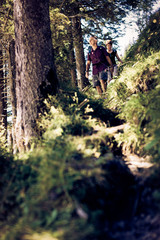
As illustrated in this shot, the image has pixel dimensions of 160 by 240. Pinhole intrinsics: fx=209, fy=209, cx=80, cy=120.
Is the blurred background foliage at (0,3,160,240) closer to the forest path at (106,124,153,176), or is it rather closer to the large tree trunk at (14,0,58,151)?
the forest path at (106,124,153,176)

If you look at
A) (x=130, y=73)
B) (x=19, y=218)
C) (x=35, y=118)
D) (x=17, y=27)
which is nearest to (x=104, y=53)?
(x=130, y=73)

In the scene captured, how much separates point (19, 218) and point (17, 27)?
4.50m

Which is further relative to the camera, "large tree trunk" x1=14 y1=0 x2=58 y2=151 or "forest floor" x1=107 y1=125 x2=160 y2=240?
"large tree trunk" x1=14 y1=0 x2=58 y2=151

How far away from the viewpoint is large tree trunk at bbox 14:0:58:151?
490cm

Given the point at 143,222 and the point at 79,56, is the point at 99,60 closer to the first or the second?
the point at 79,56

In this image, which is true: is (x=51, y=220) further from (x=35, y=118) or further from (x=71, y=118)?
(x=35, y=118)

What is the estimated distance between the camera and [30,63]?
4.96m

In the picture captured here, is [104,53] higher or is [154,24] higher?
[154,24]

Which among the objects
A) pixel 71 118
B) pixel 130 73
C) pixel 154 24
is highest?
pixel 154 24

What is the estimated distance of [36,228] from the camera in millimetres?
2021

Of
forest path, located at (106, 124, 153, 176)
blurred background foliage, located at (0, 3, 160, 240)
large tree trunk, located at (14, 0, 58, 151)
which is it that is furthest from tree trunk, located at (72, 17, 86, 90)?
blurred background foliage, located at (0, 3, 160, 240)

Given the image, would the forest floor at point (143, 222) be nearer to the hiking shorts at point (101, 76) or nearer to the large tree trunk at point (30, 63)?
the large tree trunk at point (30, 63)

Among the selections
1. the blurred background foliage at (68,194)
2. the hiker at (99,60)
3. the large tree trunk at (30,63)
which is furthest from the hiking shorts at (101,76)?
the blurred background foliage at (68,194)

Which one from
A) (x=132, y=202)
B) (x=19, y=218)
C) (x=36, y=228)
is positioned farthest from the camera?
(x=132, y=202)
